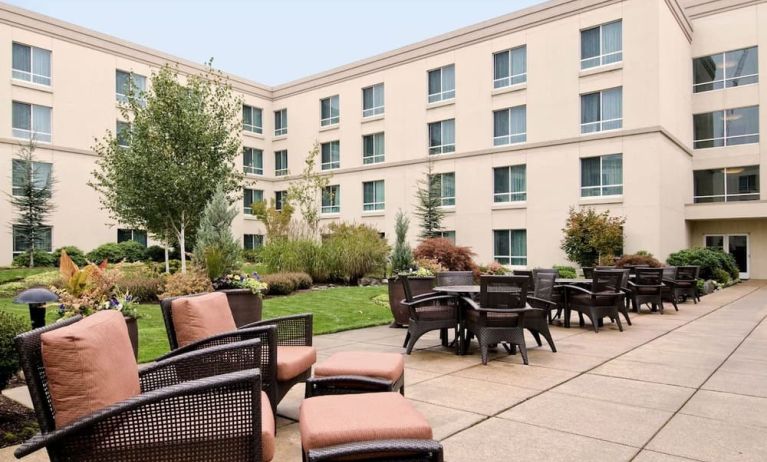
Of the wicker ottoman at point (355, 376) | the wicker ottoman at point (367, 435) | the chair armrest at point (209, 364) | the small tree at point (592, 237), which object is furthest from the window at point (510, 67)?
the wicker ottoman at point (367, 435)

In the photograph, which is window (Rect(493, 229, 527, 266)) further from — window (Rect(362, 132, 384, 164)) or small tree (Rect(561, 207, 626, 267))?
window (Rect(362, 132, 384, 164))

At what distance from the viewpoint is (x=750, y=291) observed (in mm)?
18203

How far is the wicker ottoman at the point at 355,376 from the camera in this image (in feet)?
12.1

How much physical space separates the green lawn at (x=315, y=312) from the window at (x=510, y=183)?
11656 millimetres

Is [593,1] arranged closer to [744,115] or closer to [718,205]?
[744,115]

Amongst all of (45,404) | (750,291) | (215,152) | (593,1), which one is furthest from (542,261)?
(45,404)

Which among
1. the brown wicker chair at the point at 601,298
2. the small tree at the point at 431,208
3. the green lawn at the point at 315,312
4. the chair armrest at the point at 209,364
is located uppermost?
the small tree at the point at 431,208

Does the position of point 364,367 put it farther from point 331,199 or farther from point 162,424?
point 331,199

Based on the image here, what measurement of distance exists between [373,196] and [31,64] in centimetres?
1755

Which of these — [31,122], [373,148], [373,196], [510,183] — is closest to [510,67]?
[510,183]

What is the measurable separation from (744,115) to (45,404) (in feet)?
95.4

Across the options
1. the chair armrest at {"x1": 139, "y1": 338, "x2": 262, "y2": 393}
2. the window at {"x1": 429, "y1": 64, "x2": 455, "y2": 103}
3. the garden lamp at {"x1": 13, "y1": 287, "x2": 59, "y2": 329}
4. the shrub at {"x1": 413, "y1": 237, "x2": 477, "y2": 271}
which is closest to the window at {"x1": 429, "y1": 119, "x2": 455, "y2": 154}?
the window at {"x1": 429, "y1": 64, "x2": 455, "y2": 103}

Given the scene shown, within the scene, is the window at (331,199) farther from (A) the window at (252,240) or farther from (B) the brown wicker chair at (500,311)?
(B) the brown wicker chair at (500,311)

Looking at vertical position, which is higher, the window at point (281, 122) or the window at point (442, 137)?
the window at point (281, 122)
